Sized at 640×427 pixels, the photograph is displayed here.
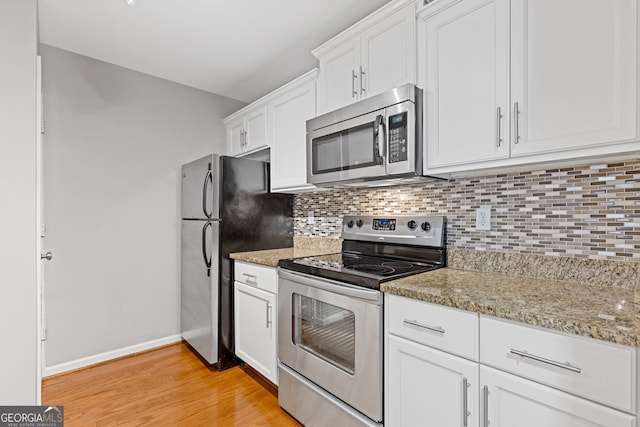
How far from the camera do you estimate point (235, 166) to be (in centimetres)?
252

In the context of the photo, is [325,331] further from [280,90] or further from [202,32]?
[202,32]

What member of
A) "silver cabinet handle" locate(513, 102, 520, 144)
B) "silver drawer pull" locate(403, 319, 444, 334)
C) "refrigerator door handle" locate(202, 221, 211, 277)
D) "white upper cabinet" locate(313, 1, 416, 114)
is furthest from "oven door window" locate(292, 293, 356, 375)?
"white upper cabinet" locate(313, 1, 416, 114)

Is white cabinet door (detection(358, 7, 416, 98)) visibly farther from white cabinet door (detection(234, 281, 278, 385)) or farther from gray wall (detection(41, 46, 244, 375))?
gray wall (detection(41, 46, 244, 375))

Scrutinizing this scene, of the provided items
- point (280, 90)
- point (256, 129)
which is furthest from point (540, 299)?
point (256, 129)

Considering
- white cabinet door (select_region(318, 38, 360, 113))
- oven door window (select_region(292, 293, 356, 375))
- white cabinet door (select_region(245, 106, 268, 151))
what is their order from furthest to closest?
1. white cabinet door (select_region(245, 106, 268, 151))
2. white cabinet door (select_region(318, 38, 360, 113))
3. oven door window (select_region(292, 293, 356, 375))

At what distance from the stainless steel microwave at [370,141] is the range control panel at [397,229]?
0.28 meters

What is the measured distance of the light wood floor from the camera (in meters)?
1.91

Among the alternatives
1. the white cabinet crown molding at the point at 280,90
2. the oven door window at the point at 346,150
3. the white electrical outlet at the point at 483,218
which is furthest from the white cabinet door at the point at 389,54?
the white electrical outlet at the point at 483,218

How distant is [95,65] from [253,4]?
1560 mm

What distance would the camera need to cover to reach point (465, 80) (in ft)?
4.82

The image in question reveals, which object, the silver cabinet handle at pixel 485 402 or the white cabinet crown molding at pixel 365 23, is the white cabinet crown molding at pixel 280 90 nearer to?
the white cabinet crown molding at pixel 365 23

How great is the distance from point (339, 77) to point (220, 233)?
1.37m

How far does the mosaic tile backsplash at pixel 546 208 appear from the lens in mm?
1304

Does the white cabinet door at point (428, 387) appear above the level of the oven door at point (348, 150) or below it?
below
